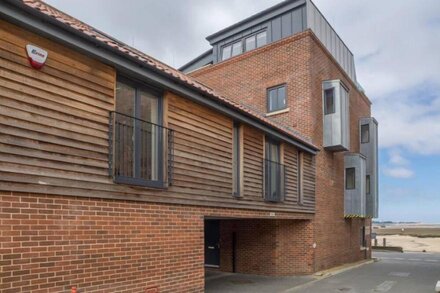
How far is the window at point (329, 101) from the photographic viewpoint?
18203 mm

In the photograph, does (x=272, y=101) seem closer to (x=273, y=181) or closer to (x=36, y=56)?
(x=273, y=181)

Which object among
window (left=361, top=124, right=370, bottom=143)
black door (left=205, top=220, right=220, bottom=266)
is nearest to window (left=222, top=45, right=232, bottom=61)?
window (left=361, top=124, right=370, bottom=143)

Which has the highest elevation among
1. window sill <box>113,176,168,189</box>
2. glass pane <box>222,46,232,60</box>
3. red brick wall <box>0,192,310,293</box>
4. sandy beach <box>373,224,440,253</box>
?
glass pane <box>222,46,232,60</box>

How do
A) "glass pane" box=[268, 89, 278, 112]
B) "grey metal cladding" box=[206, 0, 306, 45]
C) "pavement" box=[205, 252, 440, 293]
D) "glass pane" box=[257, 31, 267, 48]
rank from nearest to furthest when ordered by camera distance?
"pavement" box=[205, 252, 440, 293] → "glass pane" box=[268, 89, 278, 112] → "grey metal cladding" box=[206, 0, 306, 45] → "glass pane" box=[257, 31, 267, 48]

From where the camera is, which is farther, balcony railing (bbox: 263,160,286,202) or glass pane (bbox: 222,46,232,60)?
glass pane (bbox: 222,46,232,60)

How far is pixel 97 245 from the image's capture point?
7.12 meters

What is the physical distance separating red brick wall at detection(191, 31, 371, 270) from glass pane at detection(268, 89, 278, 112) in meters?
0.26

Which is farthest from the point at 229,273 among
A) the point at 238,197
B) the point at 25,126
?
the point at 25,126

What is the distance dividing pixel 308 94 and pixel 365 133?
8011 mm

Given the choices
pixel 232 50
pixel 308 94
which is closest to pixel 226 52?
pixel 232 50

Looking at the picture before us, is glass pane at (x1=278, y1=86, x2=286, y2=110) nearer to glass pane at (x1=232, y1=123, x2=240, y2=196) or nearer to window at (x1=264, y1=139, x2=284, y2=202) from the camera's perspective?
window at (x1=264, y1=139, x2=284, y2=202)

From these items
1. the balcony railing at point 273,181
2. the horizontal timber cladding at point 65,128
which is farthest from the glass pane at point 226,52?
the horizontal timber cladding at point 65,128

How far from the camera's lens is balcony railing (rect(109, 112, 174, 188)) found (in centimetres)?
757

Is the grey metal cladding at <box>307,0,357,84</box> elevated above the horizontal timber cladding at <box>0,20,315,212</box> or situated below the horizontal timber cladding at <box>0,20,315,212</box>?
above
